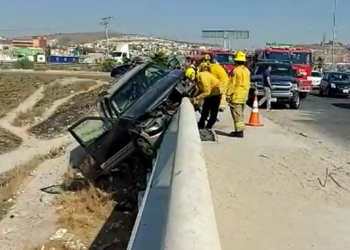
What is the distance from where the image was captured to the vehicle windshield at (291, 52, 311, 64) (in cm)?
3531

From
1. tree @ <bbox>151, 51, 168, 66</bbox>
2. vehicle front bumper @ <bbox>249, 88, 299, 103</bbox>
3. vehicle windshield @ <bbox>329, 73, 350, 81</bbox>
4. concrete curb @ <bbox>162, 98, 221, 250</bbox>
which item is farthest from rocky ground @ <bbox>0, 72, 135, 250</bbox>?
vehicle windshield @ <bbox>329, 73, 350, 81</bbox>

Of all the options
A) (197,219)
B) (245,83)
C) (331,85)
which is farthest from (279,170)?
(331,85)

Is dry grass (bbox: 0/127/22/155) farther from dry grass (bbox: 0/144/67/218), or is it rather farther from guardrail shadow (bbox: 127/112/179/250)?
guardrail shadow (bbox: 127/112/179/250)

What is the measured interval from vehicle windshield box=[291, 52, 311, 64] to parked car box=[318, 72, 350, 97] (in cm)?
395

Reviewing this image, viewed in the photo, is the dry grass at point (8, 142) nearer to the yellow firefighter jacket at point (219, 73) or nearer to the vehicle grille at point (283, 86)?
the vehicle grille at point (283, 86)

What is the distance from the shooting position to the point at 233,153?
1165 cm

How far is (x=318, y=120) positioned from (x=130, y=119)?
12141 millimetres

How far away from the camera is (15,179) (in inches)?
623

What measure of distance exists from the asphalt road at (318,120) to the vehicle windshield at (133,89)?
4.97 m

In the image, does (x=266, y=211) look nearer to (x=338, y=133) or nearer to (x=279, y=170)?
(x=279, y=170)

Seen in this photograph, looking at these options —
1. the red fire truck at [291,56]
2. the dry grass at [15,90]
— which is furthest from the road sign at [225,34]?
the red fire truck at [291,56]

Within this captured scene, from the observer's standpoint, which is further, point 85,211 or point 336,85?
point 336,85

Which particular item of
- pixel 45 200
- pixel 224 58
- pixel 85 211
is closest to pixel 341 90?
pixel 224 58

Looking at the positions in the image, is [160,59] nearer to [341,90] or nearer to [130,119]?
[341,90]
